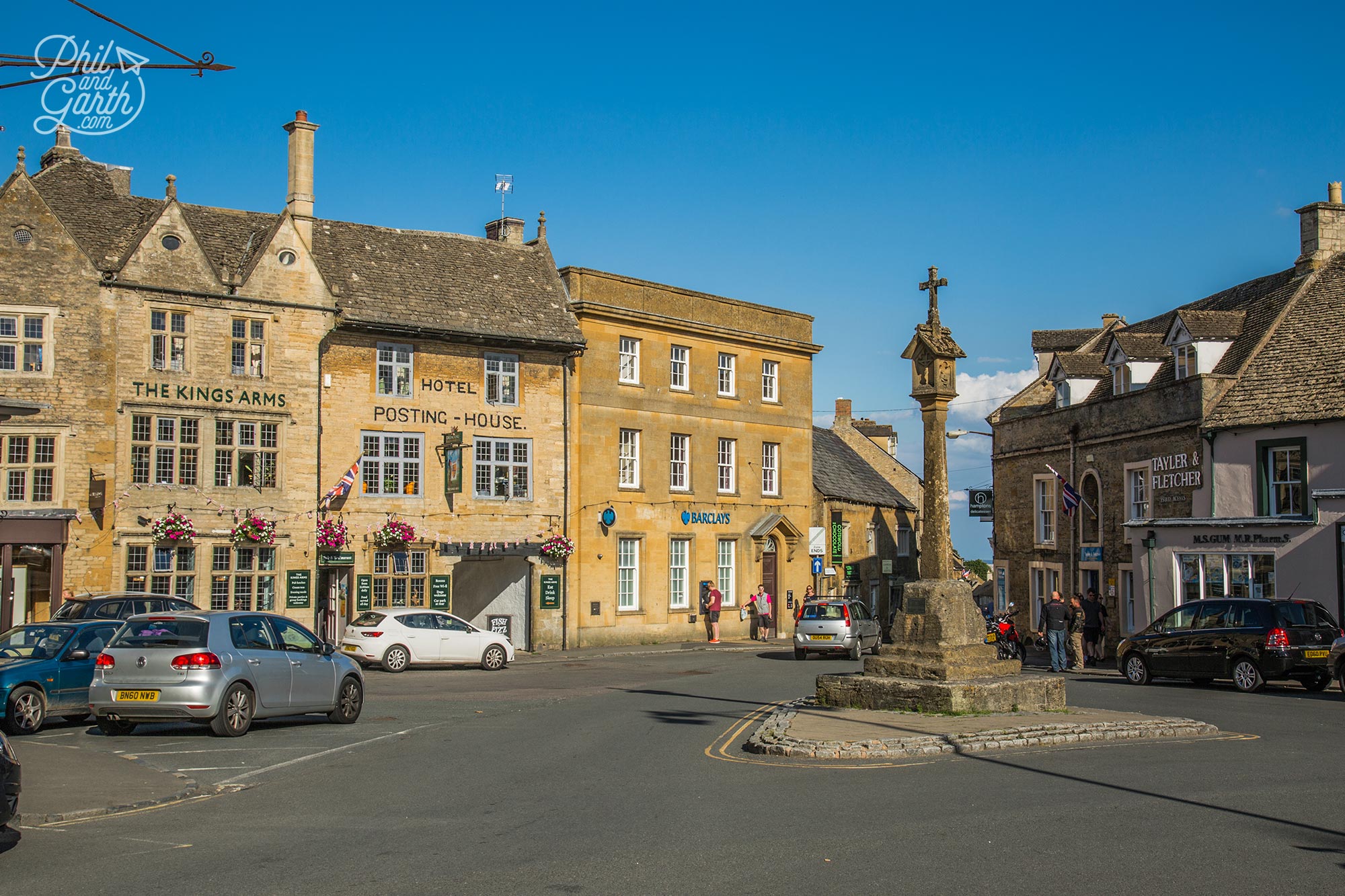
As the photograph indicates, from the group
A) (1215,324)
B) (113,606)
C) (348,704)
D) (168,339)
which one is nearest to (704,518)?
(1215,324)

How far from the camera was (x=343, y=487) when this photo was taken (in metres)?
32.3

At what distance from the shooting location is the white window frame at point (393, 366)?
111ft

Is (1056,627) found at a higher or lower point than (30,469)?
lower

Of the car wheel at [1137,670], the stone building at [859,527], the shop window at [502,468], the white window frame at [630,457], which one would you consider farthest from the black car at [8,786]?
the stone building at [859,527]

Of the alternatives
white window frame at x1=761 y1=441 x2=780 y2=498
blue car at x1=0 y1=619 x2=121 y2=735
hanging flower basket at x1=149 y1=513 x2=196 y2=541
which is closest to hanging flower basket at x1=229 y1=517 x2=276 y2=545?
hanging flower basket at x1=149 y1=513 x2=196 y2=541

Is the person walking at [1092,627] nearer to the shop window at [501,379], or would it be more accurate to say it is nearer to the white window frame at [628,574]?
the white window frame at [628,574]

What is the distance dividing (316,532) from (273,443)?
8.20 ft

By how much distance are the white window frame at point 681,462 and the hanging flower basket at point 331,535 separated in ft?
38.9

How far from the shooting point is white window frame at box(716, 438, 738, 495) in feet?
139

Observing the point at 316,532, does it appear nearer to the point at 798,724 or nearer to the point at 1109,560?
the point at 798,724

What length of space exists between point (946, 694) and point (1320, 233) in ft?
77.3

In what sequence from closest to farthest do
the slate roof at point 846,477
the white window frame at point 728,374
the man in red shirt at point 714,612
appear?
1. the man in red shirt at point 714,612
2. the white window frame at point 728,374
3. the slate roof at point 846,477

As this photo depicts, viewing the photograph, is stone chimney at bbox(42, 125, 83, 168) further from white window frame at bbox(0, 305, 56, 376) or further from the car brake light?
the car brake light

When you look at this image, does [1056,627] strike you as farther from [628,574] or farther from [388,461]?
[388,461]
